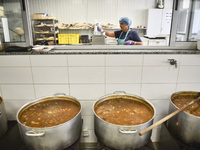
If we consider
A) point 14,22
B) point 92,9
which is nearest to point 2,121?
point 14,22

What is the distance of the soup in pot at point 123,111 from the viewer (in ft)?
4.34

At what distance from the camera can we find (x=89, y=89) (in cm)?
184

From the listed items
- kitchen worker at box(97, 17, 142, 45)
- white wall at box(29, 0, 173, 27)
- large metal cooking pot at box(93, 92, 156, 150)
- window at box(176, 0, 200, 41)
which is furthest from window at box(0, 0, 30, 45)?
white wall at box(29, 0, 173, 27)

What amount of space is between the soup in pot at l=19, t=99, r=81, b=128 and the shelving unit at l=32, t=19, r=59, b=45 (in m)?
5.01

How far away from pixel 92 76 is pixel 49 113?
0.62m

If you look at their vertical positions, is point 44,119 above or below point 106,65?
below

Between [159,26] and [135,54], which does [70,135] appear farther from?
[159,26]

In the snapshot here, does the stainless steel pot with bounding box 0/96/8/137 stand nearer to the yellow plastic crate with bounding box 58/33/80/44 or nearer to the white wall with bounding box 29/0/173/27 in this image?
the yellow plastic crate with bounding box 58/33/80/44

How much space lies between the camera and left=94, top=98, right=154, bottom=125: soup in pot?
1322 millimetres

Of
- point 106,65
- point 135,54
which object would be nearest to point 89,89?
point 106,65

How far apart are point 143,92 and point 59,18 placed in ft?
20.5

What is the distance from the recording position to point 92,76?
5.88 ft

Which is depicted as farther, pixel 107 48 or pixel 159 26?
pixel 159 26

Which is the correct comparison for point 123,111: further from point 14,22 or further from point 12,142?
point 14,22
